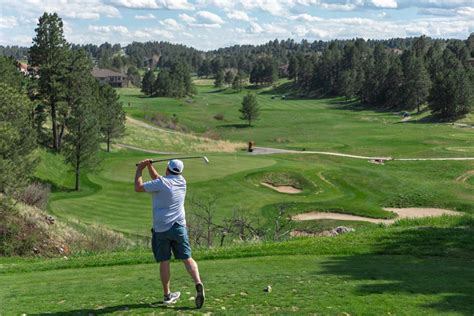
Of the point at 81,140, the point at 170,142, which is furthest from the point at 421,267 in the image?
the point at 170,142

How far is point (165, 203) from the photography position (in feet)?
29.6

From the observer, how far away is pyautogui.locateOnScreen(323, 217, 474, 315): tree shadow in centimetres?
948

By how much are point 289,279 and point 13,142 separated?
2804 centimetres

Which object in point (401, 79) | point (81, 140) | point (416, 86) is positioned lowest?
point (81, 140)

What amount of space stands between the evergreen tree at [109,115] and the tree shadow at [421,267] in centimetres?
5370

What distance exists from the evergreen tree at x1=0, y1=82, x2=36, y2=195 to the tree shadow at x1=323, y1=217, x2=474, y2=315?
72.4ft

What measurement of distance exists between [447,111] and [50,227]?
102 m

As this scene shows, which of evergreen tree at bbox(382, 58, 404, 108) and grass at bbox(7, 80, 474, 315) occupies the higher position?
evergreen tree at bbox(382, 58, 404, 108)

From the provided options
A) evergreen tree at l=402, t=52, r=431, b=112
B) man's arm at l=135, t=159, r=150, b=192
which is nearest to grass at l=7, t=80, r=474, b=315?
man's arm at l=135, t=159, r=150, b=192

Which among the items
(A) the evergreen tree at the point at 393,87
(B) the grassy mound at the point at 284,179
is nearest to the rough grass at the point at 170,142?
(B) the grassy mound at the point at 284,179

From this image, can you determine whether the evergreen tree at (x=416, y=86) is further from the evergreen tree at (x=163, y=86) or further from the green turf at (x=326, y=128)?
the evergreen tree at (x=163, y=86)

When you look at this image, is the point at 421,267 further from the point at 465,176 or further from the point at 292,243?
the point at 465,176

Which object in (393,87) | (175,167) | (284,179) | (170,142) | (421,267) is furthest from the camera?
(393,87)

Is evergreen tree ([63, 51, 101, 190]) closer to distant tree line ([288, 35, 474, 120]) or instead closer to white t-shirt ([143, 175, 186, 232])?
white t-shirt ([143, 175, 186, 232])
